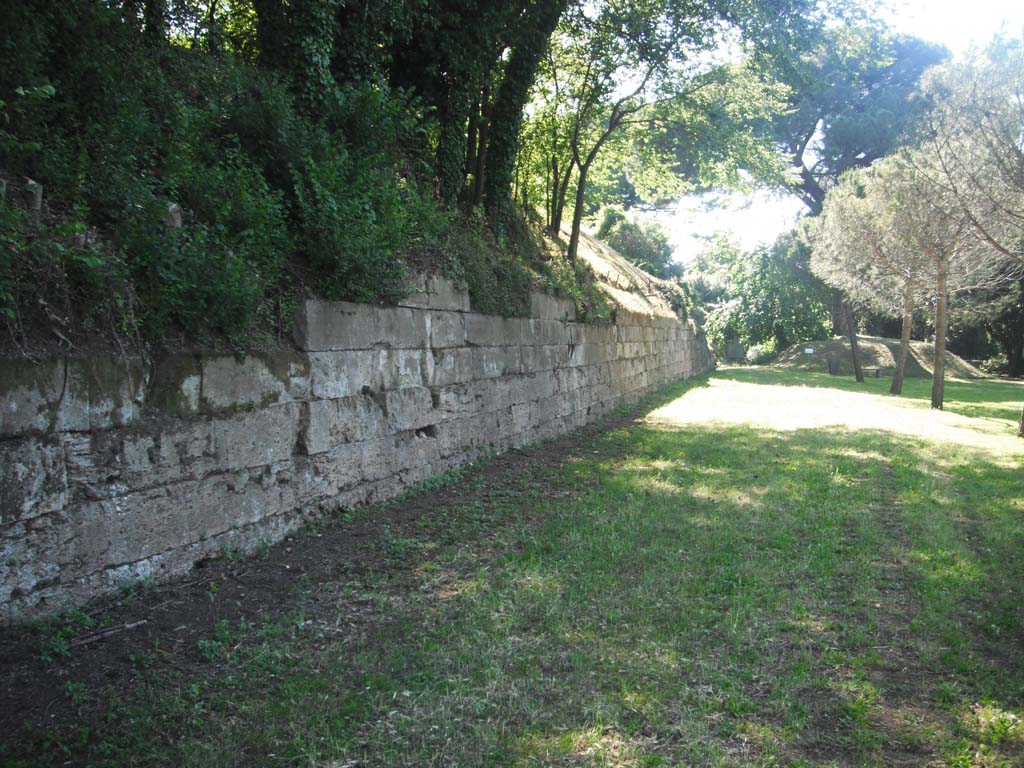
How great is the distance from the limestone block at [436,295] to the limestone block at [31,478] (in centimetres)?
335

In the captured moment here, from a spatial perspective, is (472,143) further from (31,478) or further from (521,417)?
(31,478)

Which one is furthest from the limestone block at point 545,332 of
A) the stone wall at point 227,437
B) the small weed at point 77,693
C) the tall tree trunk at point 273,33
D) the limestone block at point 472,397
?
the small weed at point 77,693

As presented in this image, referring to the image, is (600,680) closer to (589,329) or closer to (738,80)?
(589,329)

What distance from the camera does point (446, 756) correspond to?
2.57 metres

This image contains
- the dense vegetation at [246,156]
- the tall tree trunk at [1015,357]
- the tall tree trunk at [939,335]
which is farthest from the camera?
the tall tree trunk at [1015,357]

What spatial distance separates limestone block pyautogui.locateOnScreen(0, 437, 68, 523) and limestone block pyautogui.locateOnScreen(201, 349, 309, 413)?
0.93 metres

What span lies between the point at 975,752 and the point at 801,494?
4.23 m

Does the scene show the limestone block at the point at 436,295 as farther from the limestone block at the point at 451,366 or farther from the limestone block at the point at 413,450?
the limestone block at the point at 413,450

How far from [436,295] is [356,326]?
4.53ft

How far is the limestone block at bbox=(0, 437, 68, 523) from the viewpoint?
3.13 metres

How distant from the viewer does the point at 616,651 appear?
11.1 feet

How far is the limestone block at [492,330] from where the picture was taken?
7613mm

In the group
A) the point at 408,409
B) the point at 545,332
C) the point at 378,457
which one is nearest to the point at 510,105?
the point at 545,332

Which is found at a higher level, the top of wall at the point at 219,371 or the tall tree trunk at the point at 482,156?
the tall tree trunk at the point at 482,156
